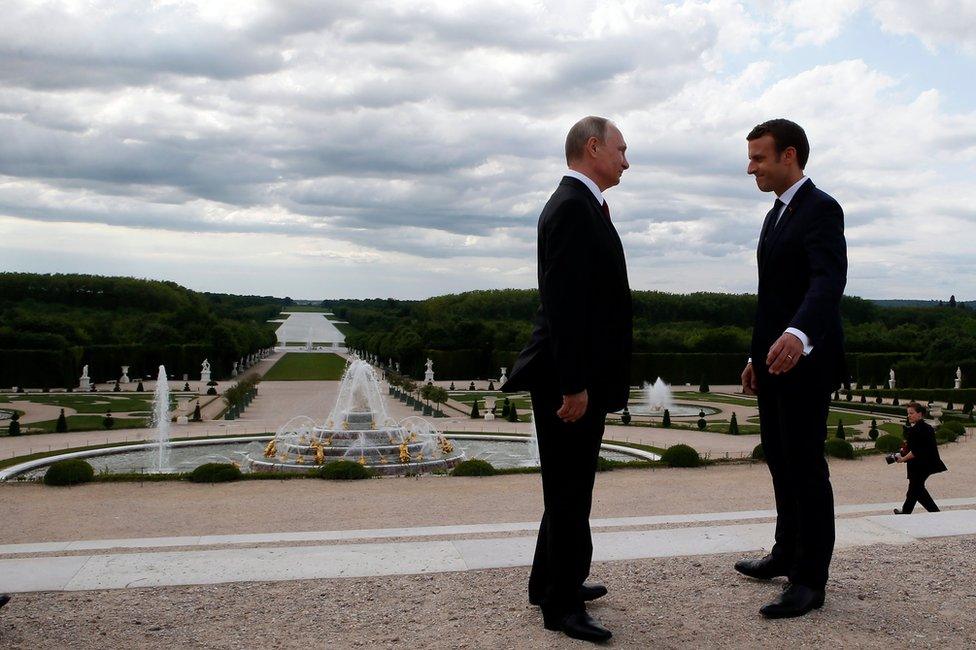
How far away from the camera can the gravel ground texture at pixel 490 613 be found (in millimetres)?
3918

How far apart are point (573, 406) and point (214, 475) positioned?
11.7 meters

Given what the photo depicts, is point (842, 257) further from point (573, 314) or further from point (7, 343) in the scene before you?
point (7, 343)

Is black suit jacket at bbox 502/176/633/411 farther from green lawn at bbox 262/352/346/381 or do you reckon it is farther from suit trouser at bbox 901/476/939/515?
green lawn at bbox 262/352/346/381

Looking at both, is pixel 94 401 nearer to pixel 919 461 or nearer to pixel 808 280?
pixel 919 461

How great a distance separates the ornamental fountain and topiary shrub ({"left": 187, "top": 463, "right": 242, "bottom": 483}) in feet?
12.2

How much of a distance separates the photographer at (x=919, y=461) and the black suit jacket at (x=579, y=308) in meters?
6.70

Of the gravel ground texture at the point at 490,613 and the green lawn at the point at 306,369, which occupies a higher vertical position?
the gravel ground texture at the point at 490,613

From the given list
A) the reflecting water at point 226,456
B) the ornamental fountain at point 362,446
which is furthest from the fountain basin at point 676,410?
the ornamental fountain at point 362,446

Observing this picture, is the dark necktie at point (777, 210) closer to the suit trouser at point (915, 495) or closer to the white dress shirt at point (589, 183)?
the white dress shirt at point (589, 183)

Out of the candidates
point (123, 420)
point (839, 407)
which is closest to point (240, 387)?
point (123, 420)

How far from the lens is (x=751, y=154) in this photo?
466 centimetres

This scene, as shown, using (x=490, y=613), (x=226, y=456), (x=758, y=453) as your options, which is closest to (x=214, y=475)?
(x=226, y=456)

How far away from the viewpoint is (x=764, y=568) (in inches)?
186

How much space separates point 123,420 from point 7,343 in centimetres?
2637
